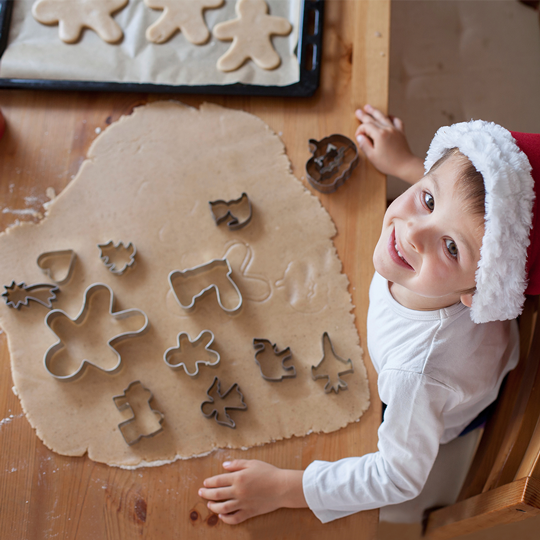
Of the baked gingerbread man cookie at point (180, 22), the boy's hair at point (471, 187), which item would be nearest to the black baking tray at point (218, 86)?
the baked gingerbread man cookie at point (180, 22)

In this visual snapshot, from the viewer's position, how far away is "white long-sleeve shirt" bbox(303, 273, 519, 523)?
648 mm

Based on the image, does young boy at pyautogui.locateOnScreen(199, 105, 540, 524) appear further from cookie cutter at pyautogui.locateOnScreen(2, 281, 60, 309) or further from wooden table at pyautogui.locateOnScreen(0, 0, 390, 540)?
cookie cutter at pyautogui.locateOnScreen(2, 281, 60, 309)

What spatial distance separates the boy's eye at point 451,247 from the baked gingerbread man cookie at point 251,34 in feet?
1.85

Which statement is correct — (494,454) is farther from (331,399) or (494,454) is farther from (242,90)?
(242,90)

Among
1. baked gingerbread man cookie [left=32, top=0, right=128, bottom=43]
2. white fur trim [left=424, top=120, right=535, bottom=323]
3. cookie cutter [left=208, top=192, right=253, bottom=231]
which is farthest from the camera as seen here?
baked gingerbread man cookie [left=32, top=0, right=128, bottom=43]

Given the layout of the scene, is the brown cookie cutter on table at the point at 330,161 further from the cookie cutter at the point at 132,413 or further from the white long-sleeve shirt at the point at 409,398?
the cookie cutter at the point at 132,413

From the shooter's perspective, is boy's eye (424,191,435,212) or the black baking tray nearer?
boy's eye (424,191,435,212)

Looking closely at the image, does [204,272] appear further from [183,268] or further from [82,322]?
[82,322]

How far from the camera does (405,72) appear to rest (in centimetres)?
140

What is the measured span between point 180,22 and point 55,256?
1.79 ft

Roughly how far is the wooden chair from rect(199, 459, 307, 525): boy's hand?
27cm

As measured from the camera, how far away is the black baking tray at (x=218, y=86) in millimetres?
889

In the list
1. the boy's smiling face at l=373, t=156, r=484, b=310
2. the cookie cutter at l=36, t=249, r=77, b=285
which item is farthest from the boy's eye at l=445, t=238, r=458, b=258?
the cookie cutter at l=36, t=249, r=77, b=285

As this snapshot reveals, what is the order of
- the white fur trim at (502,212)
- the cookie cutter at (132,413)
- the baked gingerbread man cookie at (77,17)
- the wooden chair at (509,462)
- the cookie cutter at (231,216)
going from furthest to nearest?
the baked gingerbread man cookie at (77,17) → the cookie cutter at (231,216) → the cookie cutter at (132,413) → the wooden chair at (509,462) → the white fur trim at (502,212)
